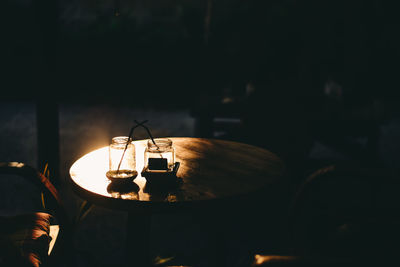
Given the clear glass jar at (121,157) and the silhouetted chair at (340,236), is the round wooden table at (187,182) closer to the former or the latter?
the clear glass jar at (121,157)

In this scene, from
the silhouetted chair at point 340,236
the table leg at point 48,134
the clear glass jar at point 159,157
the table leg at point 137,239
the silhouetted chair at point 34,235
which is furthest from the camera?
the table leg at point 48,134

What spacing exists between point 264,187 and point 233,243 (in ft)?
3.45

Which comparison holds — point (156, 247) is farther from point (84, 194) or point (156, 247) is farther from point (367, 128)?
point (367, 128)

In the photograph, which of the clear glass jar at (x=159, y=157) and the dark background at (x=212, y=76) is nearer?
the clear glass jar at (x=159, y=157)

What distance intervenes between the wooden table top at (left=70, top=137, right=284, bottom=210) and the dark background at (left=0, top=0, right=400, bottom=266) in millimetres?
396

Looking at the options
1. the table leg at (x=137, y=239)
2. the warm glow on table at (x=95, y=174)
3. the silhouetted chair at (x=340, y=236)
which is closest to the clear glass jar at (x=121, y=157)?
the warm glow on table at (x=95, y=174)

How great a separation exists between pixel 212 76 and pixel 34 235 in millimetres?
4231

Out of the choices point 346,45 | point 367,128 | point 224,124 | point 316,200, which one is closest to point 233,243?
point 316,200

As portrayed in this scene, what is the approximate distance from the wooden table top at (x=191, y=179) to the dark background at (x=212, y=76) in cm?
40

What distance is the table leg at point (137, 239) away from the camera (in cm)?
125

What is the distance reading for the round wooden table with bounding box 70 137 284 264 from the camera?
995mm

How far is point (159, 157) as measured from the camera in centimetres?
116

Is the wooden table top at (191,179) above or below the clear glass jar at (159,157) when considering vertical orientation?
below

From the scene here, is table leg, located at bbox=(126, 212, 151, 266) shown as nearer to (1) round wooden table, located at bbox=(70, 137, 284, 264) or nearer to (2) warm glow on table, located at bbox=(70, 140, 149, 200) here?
(1) round wooden table, located at bbox=(70, 137, 284, 264)
